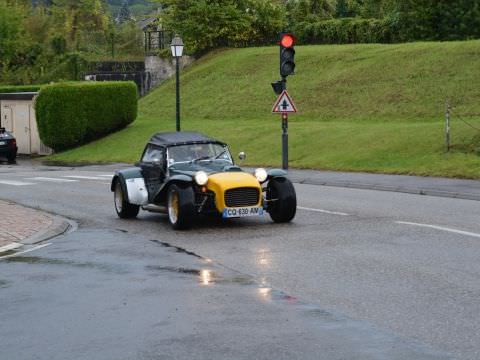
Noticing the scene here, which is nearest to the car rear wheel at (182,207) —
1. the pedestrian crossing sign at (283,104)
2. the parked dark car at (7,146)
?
the pedestrian crossing sign at (283,104)

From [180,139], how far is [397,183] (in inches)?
285

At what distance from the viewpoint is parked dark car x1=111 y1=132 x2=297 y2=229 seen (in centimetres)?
1548

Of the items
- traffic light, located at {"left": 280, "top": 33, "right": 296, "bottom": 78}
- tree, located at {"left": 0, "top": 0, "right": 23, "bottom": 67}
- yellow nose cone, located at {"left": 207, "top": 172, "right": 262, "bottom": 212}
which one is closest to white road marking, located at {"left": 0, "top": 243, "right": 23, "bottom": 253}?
yellow nose cone, located at {"left": 207, "top": 172, "right": 262, "bottom": 212}

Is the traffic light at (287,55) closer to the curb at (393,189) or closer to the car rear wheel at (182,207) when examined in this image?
the curb at (393,189)

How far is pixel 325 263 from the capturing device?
11.8m

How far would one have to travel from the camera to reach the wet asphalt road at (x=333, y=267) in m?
8.24

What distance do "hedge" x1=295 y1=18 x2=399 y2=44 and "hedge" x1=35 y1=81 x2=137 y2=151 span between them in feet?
51.1

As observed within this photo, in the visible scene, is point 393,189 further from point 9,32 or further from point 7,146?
point 9,32

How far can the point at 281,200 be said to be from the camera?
1590 cm

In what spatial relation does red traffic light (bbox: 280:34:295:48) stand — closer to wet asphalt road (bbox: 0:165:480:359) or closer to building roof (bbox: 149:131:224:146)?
wet asphalt road (bbox: 0:165:480:359)

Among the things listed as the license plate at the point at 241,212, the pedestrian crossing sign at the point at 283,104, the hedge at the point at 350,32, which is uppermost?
the hedge at the point at 350,32

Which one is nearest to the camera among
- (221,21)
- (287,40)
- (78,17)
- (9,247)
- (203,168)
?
(9,247)

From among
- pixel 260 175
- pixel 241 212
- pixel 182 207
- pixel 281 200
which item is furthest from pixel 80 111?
pixel 241 212

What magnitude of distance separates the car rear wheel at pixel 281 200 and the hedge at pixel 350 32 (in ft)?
131
